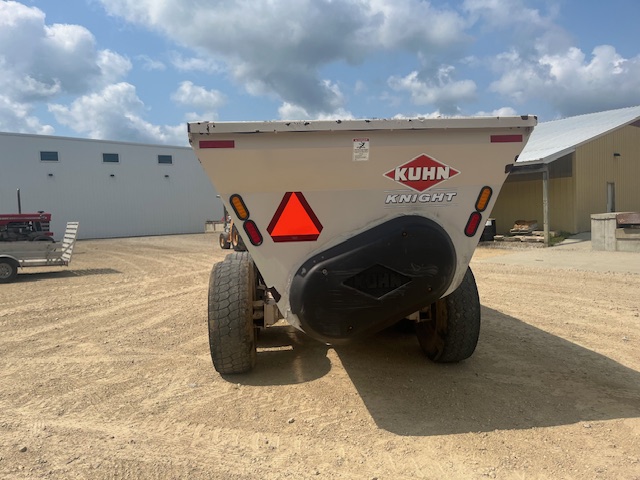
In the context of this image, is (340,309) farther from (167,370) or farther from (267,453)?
(167,370)

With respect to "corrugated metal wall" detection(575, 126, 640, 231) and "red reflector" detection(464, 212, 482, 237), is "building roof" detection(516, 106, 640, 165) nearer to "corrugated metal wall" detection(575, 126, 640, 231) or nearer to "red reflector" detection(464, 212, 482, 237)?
"corrugated metal wall" detection(575, 126, 640, 231)

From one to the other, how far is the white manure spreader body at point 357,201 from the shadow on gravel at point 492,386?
31.3 inches

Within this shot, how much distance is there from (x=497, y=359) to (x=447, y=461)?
1966 mm

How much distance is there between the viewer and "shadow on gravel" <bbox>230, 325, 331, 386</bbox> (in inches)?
158

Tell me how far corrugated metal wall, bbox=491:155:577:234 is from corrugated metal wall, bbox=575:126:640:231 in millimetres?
330

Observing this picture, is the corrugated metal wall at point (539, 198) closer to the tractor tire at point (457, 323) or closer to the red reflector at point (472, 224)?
the tractor tire at point (457, 323)

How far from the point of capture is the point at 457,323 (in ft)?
13.0

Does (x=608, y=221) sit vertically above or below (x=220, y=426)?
above

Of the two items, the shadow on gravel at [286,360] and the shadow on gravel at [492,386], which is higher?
the shadow on gravel at [286,360]

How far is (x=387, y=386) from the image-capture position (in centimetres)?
381

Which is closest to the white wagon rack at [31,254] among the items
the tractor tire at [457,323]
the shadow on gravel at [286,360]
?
the shadow on gravel at [286,360]

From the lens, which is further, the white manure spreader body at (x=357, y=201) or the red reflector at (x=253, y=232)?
the red reflector at (x=253, y=232)

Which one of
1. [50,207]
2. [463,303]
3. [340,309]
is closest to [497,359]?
[463,303]

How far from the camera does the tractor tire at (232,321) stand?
3840 mm
